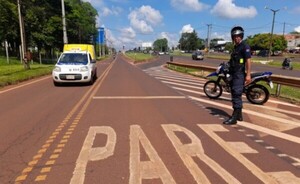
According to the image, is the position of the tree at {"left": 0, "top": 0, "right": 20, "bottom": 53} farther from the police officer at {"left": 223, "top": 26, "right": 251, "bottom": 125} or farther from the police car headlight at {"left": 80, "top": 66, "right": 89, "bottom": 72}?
the police officer at {"left": 223, "top": 26, "right": 251, "bottom": 125}

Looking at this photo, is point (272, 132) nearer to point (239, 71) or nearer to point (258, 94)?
point (239, 71)

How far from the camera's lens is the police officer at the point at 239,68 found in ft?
23.6

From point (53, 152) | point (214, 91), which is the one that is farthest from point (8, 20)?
point (53, 152)

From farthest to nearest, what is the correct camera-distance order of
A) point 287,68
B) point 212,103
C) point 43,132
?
1. point 287,68
2. point 212,103
3. point 43,132

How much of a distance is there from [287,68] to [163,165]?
109 feet

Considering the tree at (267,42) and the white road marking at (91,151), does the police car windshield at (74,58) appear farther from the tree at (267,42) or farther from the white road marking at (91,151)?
the tree at (267,42)

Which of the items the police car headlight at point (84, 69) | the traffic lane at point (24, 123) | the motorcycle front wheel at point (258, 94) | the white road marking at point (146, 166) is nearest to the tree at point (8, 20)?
the police car headlight at point (84, 69)

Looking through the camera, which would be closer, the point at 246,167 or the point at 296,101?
the point at 246,167

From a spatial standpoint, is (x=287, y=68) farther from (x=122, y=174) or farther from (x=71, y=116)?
(x=122, y=174)

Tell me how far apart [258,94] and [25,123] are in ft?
24.1

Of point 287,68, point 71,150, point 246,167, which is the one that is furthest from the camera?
point 287,68

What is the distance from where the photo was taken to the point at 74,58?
1658cm

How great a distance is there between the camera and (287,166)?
465cm

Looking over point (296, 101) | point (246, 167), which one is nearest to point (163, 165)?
point (246, 167)
